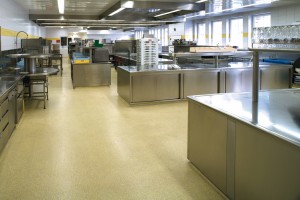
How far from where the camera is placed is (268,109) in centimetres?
266

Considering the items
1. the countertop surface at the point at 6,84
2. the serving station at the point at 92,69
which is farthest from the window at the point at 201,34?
the countertop surface at the point at 6,84

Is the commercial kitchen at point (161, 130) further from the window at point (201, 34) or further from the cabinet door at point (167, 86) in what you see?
the window at point (201, 34)

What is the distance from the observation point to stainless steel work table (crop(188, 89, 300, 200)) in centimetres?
193

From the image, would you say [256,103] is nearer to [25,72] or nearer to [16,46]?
[25,72]

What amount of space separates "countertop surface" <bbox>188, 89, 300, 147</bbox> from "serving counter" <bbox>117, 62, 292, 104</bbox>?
10.5 feet

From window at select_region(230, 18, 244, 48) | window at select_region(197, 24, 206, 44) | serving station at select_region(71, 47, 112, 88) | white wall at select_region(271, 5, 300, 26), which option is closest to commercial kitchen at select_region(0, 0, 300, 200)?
serving station at select_region(71, 47, 112, 88)

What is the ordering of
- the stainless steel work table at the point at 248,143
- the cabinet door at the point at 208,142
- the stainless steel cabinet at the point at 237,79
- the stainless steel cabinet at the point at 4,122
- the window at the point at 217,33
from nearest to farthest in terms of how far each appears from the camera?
the stainless steel work table at the point at 248,143, the cabinet door at the point at 208,142, the stainless steel cabinet at the point at 4,122, the stainless steel cabinet at the point at 237,79, the window at the point at 217,33

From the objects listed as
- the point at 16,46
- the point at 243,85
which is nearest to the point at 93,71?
the point at 16,46

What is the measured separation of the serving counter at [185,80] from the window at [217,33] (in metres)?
7.53

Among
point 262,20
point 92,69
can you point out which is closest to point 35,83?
point 92,69

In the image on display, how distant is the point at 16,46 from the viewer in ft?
28.3

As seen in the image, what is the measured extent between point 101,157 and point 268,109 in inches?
75.4

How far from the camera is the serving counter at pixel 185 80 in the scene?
6371 millimetres

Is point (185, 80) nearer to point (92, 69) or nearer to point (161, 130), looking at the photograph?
point (161, 130)
